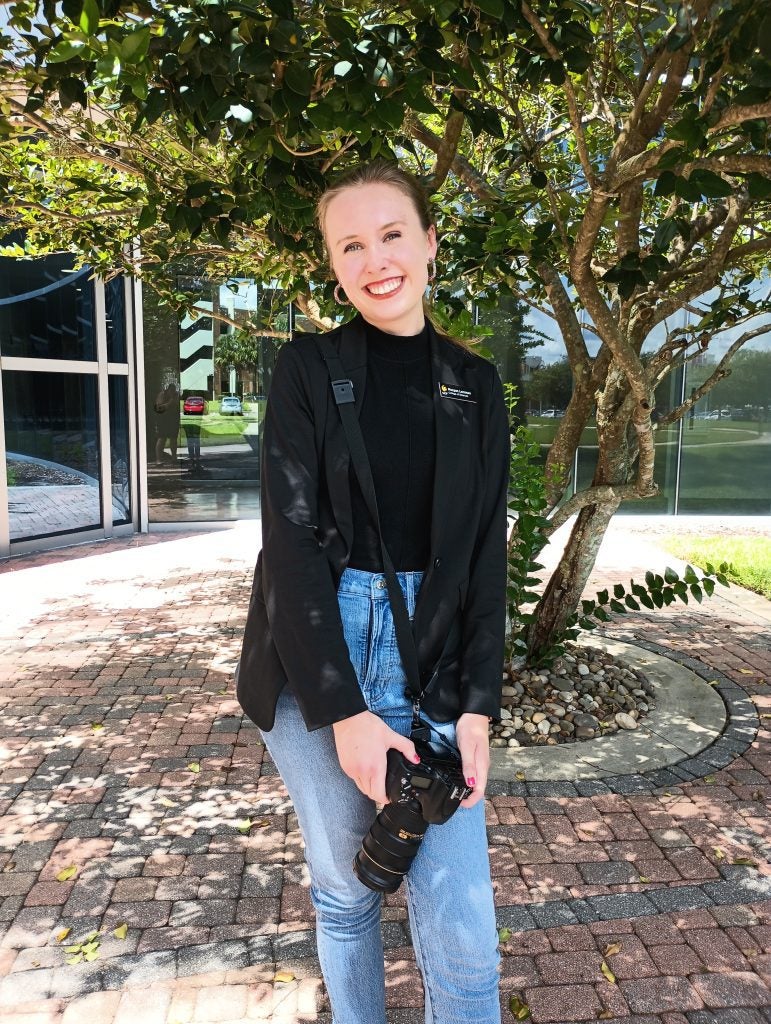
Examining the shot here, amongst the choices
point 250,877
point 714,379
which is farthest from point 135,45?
point 714,379

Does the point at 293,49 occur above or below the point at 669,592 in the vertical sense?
above

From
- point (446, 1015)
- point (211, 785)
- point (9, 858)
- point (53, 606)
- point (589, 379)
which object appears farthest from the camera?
point (53, 606)

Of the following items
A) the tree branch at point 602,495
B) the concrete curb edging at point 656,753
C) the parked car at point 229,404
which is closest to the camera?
A: the concrete curb edging at point 656,753

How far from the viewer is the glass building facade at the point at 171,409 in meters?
9.80

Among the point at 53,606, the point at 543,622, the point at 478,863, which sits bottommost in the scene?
the point at 53,606

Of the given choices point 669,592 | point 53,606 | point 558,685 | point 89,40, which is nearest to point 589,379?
point 669,592

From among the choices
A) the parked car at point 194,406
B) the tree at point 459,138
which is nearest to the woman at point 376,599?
the tree at point 459,138

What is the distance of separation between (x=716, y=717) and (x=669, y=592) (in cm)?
76

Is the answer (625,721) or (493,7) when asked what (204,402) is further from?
(493,7)

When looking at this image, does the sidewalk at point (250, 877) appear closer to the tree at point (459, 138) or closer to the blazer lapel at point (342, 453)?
the blazer lapel at point (342, 453)

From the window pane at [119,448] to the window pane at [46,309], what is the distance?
0.68 m

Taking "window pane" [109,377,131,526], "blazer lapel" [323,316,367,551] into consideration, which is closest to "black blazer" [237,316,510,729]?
"blazer lapel" [323,316,367,551]

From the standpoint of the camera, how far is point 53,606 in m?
7.44

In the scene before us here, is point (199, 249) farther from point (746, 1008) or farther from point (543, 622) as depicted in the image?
point (746, 1008)
